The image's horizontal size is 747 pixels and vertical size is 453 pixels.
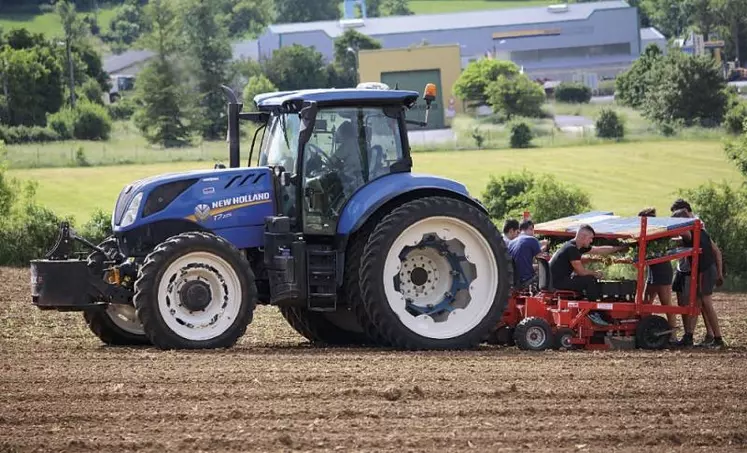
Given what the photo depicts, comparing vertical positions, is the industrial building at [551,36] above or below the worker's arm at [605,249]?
above

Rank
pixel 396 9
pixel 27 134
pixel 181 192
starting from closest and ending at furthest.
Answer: pixel 181 192 < pixel 27 134 < pixel 396 9

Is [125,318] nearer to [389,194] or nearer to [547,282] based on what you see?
[389,194]

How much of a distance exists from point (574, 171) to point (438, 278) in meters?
41.6

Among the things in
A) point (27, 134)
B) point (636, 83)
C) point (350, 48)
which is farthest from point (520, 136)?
point (27, 134)

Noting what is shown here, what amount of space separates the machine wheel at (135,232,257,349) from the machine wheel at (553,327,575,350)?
10.1 ft

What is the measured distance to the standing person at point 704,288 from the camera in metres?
13.5

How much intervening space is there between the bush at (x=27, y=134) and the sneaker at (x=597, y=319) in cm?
4977

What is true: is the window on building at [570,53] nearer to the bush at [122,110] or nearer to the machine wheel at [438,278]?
the bush at [122,110]

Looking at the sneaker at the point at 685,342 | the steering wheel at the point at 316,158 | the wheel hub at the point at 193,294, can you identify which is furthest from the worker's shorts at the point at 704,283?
the wheel hub at the point at 193,294

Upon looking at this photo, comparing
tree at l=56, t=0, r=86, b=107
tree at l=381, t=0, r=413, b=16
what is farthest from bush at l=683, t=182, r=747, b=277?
tree at l=381, t=0, r=413, b=16

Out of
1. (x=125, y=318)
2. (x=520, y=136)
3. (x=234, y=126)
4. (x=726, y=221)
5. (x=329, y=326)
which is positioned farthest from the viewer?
(x=520, y=136)

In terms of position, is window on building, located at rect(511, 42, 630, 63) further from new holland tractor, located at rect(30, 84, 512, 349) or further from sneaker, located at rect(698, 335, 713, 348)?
new holland tractor, located at rect(30, 84, 512, 349)

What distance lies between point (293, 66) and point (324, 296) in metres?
68.2

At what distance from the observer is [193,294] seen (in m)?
11.4
